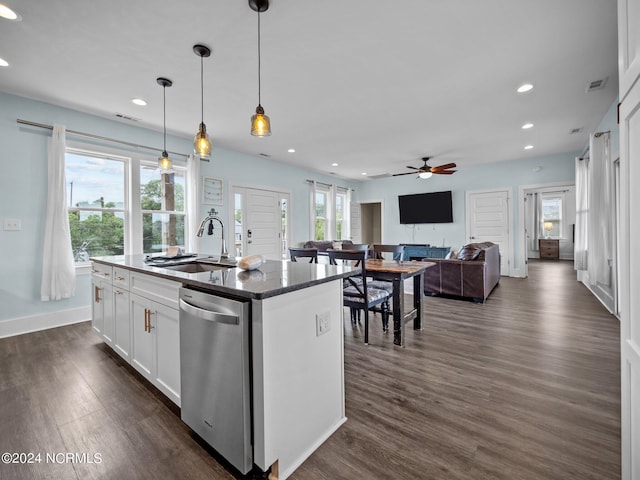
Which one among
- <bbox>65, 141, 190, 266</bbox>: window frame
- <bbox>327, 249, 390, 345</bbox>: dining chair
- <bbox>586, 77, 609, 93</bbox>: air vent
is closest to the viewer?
<bbox>327, 249, 390, 345</bbox>: dining chair

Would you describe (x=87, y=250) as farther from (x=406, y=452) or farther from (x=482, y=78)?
(x=482, y=78)

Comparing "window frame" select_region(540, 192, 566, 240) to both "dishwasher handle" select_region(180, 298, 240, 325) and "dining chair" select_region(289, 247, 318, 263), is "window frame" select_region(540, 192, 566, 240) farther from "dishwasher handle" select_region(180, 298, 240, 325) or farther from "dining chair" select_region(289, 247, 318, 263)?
"dishwasher handle" select_region(180, 298, 240, 325)

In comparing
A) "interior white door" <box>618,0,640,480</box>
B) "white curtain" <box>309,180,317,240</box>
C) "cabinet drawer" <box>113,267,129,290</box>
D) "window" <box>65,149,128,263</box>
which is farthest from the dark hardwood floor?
"white curtain" <box>309,180,317,240</box>

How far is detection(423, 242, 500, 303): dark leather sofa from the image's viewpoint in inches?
170

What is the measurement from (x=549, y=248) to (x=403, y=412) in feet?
37.4

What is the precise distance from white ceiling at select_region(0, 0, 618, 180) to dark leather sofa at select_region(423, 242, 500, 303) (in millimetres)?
1974

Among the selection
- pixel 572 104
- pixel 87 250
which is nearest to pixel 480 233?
pixel 572 104

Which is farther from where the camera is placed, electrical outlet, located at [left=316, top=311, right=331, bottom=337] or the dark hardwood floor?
electrical outlet, located at [left=316, top=311, right=331, bottom=337]

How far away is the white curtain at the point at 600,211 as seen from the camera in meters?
3.74

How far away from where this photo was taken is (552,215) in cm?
1049

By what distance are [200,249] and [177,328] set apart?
342cm

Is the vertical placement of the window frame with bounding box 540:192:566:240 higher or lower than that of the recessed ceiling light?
lower

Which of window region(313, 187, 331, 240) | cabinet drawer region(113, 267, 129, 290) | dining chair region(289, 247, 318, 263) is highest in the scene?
window region(313, 187, 331, 240)

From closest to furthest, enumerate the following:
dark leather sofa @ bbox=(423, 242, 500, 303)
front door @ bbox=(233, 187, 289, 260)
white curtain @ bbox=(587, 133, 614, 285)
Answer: white curtain @ bbox=(587, 133, 614, 285) < dark leather sofa @ bbox=(423, 242, 500, 303) < front door @ bbox=(233, 187, 289, 260)
